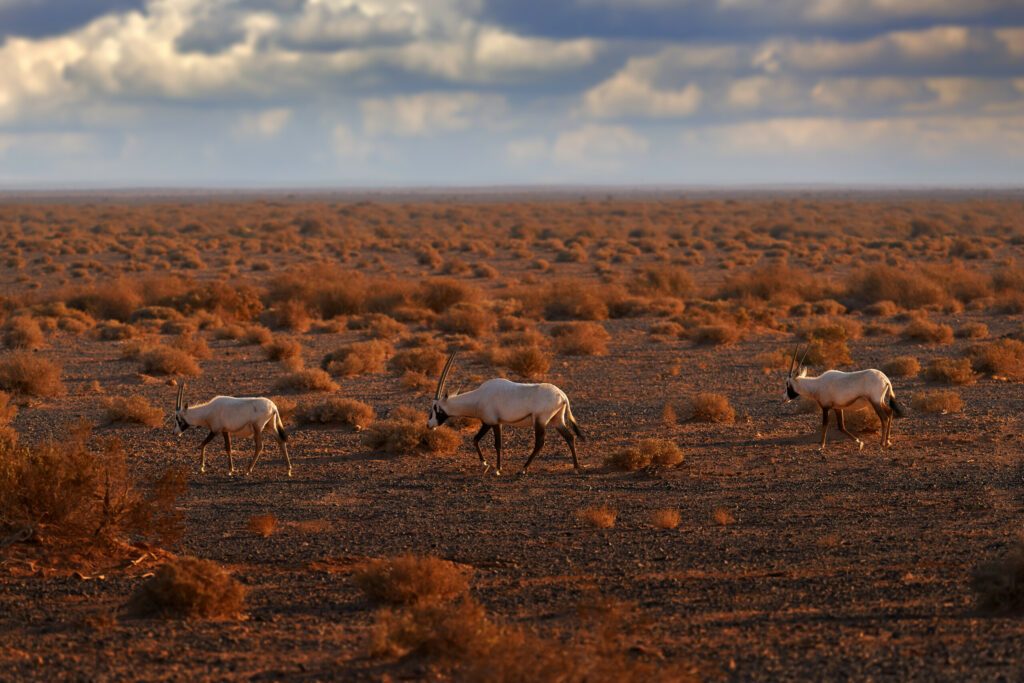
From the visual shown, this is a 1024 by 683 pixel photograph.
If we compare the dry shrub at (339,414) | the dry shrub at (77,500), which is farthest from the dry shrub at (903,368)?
the dry shrub at (77,500)

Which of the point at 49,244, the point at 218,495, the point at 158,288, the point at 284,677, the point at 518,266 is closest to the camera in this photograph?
the point at 284,677

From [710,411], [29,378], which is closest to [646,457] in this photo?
[710,411]

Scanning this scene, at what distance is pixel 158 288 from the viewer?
3484cm

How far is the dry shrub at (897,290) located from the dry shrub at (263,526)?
26.9 m

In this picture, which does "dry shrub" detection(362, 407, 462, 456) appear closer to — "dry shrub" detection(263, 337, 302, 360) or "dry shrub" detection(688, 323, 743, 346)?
"dry shrub" detection(263, 337, 302, 360)

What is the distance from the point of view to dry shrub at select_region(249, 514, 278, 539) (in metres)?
11.5

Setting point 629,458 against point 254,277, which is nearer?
point 629,458

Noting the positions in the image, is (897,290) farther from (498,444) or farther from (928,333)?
(498,444)

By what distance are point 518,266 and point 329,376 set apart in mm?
31059

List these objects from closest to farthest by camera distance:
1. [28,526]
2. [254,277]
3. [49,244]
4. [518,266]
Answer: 1. [28,526]
2. [254,277]
3. [518,266]
4. [49,244]

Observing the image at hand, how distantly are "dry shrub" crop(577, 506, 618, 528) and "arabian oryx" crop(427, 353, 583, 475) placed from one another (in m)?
2.01

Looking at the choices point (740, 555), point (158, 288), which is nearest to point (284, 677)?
point (740, 555)

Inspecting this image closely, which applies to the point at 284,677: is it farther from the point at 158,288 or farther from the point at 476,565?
the point at 158,288

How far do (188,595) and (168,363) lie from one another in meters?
14.8
